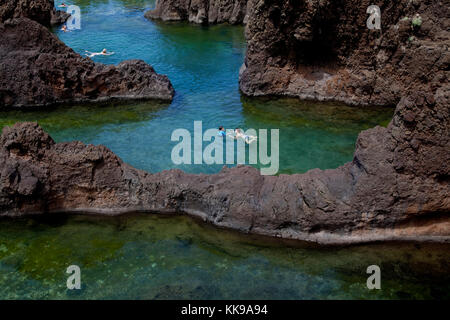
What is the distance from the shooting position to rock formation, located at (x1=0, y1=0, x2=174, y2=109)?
16453 millimetres

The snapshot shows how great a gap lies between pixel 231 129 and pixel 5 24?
9351 mm

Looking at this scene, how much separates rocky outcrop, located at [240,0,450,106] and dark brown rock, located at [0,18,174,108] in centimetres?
398

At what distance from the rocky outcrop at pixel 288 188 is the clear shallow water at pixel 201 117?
214 cm

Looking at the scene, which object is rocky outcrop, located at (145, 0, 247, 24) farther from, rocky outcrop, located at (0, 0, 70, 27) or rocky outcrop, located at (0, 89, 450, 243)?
rocky outcrop, located at (0, 89, 450, 243)

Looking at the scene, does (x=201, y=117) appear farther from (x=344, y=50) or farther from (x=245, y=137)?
(x=344, y=50)

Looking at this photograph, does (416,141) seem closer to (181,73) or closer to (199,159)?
(199,159)

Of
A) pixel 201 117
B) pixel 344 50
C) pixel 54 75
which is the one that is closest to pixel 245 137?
pixel 201 117

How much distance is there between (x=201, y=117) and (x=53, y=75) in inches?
223

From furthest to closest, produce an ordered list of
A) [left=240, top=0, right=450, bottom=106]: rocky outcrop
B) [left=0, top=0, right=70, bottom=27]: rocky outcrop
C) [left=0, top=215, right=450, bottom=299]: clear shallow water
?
[left=0, top=0, right=70, bottom=27]: rocky outcrop
[left=240, top=0, right=450, bottom=106]: rocky outcrop
[left=0, top=215, right=450, bottom=299]: clear shallow water

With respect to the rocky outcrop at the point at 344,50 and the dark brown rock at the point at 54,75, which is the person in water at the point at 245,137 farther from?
the dark brown rock at the point at 54,75

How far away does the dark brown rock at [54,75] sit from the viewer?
1645 cm

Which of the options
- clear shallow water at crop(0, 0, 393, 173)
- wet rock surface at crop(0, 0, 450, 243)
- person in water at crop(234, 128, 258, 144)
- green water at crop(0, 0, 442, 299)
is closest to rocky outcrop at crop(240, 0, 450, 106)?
clear shallow water at crop(0, 0, 393, 173)

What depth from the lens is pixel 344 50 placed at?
54.2 feet

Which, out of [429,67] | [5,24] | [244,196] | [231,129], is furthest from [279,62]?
[5,24]
